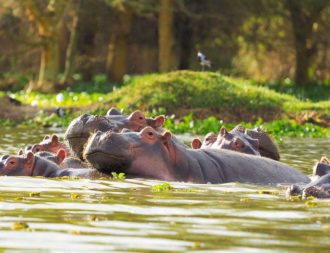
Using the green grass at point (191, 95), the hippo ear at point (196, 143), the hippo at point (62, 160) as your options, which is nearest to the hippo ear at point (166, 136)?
the hippo at point (62, 160)

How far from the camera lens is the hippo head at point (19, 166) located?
880 cm

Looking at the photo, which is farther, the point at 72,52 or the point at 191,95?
the point at 72,52

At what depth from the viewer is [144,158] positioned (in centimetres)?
836

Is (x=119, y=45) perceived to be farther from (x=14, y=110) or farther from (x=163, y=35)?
(x=14, y=110)

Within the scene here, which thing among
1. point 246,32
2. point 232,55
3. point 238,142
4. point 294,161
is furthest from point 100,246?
point 232,55

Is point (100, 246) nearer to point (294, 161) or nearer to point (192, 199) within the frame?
point (192, 199)

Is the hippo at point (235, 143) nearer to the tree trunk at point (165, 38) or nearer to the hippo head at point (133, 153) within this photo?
the hippo head at point (133, 153)

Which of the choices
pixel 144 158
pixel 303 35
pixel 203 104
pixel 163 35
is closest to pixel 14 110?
pixel 203 104

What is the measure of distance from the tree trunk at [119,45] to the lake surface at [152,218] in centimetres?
2860

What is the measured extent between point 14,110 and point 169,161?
1405 cm

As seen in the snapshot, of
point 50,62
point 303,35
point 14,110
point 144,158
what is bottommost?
point 14,110

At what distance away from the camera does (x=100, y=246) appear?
488cm

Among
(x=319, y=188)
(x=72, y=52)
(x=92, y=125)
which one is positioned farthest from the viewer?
(x=72, y=52)

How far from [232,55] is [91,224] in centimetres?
3527
